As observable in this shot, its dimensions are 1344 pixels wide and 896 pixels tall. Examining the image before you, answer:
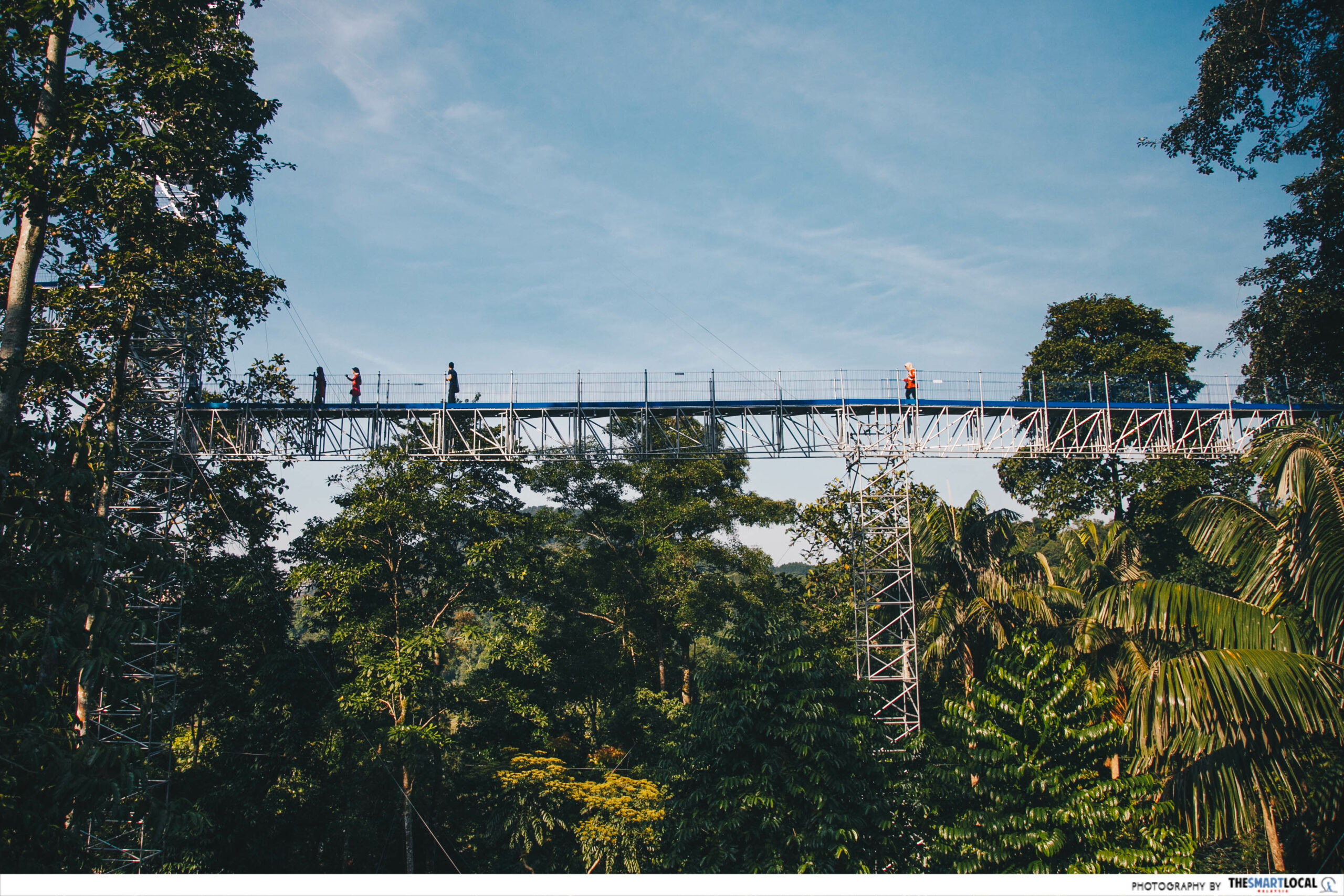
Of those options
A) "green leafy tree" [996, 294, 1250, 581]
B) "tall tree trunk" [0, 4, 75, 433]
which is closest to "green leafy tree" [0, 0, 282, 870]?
"tall tree trunk" [0, 4, 75, 433]

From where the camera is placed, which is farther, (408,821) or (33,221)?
(408,821)

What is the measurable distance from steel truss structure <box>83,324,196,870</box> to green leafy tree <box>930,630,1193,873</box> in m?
12.0

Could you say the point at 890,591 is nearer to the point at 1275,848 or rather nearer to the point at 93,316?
the point at 1275,848

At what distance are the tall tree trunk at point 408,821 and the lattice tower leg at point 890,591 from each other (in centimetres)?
1042

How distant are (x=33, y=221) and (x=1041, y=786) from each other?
11.3 metres

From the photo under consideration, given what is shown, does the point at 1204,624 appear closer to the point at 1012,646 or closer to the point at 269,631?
the point at 1012,646

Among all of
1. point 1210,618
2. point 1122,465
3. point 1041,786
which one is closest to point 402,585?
point 1041,786

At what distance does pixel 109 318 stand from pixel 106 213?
266cm

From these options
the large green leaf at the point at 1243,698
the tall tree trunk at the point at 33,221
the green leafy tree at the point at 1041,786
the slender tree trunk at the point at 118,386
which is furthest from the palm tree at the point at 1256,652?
the slender tree trunk at the point at 118,386

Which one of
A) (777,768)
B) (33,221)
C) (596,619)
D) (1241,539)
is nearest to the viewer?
(1241,539)

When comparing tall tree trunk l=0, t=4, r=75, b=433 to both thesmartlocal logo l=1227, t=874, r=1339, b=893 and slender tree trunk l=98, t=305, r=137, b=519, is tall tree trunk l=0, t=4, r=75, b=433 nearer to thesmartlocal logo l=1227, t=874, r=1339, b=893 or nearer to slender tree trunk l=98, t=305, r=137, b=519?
slender tree trunk l=98, t=305, r=137, b=519

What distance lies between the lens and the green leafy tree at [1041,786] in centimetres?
827

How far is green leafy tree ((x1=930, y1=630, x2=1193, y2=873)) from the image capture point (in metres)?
8.27

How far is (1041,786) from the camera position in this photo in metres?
8.65
